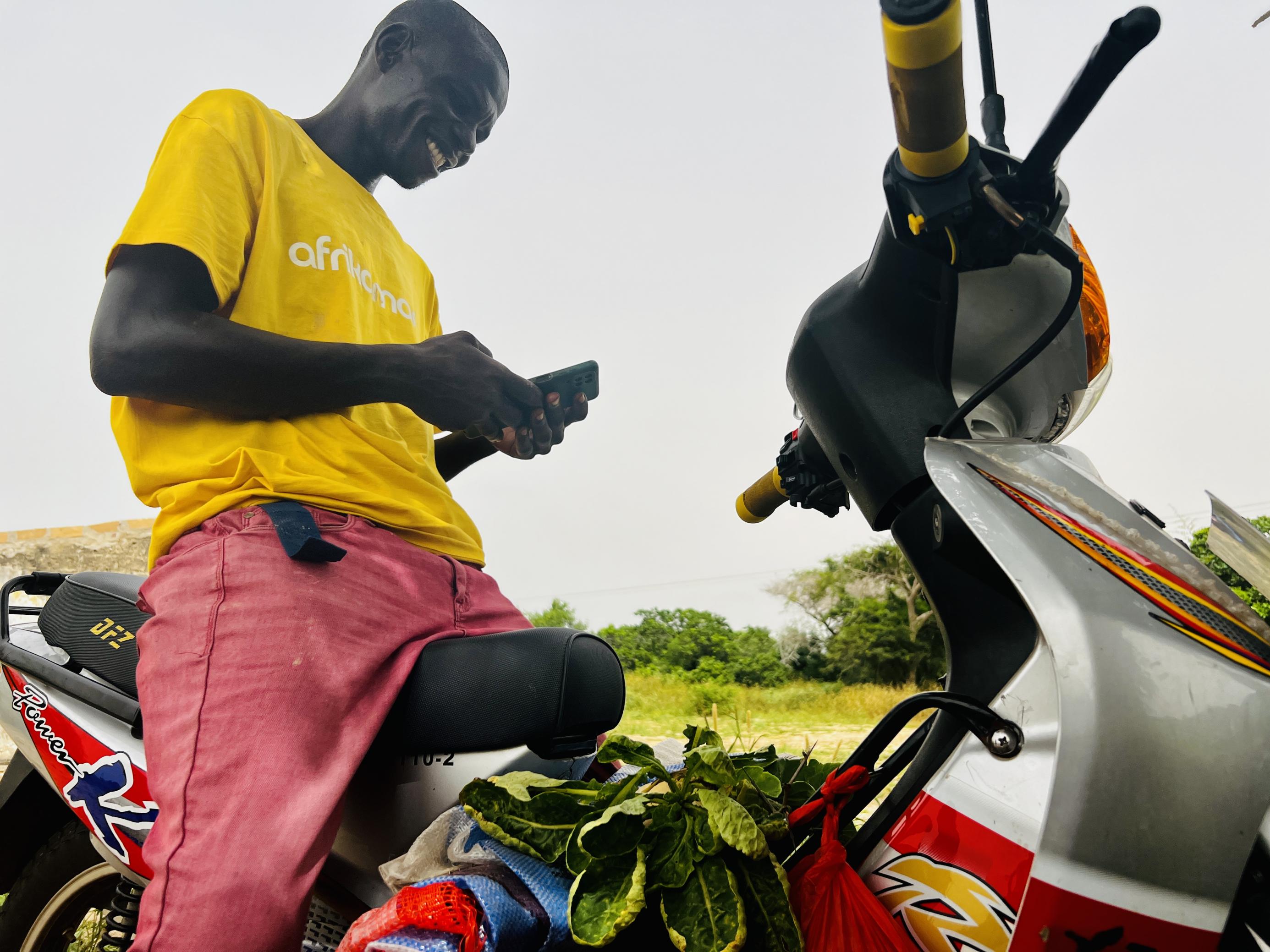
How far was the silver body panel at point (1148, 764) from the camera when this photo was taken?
572mm

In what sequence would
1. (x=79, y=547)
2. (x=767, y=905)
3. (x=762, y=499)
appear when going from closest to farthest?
(x=767, y=905), (x=762, y=499), (x=79, y=547)

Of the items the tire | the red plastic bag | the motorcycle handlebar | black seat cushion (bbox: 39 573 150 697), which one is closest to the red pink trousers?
black seat cushion (bbox: 39 573 150 697)

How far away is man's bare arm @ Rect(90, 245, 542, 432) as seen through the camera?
1.04 metres

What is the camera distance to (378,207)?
1.52 metres

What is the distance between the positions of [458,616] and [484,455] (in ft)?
1.98

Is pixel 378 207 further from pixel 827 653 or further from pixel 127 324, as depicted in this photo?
pixel 827 653

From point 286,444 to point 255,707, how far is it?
1.27 feet

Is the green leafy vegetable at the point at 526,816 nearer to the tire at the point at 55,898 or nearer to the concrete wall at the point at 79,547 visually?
the tire at the point at 55,898

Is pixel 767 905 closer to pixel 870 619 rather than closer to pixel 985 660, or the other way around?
pixel 985 660

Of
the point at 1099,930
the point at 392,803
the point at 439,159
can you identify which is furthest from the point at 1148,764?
the point at 439,159

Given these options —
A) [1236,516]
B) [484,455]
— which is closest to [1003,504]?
[1236,516]

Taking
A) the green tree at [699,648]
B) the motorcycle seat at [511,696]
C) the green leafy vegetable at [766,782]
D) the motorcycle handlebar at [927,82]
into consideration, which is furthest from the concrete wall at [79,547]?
the motorcycle handlebar at [927,82]

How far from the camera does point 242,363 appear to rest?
1.06 metres

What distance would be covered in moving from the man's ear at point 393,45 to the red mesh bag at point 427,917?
4.41 feet
